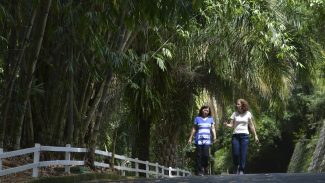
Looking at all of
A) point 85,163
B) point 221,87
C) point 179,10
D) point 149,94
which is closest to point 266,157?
point 221,87

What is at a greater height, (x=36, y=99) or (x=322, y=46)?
(x=322, y=46)

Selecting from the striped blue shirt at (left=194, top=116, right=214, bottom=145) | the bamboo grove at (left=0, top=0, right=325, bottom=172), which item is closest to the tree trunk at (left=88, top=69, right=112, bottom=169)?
the bamboo grove at (left=0, top=0, right=325, bottom=172)

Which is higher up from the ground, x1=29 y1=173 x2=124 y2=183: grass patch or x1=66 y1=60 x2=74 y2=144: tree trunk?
x1=66 y1=60 x2=74 y2=144: tree trunk

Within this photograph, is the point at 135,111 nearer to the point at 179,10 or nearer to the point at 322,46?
the point at 322,46

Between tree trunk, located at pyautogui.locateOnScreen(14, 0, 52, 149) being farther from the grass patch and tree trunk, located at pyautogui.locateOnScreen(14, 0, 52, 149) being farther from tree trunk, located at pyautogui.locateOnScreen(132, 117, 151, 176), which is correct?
tree trunk, located at pyautogui.locateOnScreen(132, 117, 151, 176)

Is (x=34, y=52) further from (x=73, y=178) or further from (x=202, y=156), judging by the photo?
(x=202, y=156)

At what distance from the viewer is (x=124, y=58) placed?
1067 centimetres

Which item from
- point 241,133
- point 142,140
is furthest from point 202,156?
point 142,140

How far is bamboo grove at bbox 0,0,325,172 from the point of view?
9.16 meters

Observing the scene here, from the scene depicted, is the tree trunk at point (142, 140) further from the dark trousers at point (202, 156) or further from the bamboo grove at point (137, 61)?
the dark trousers at point (202, 156)

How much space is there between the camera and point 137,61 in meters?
12.0

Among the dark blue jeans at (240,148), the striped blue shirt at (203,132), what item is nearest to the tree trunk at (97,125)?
the striped blue shirt at (203,132)

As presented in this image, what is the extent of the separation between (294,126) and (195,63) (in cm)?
2218

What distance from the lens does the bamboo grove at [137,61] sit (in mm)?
9164
